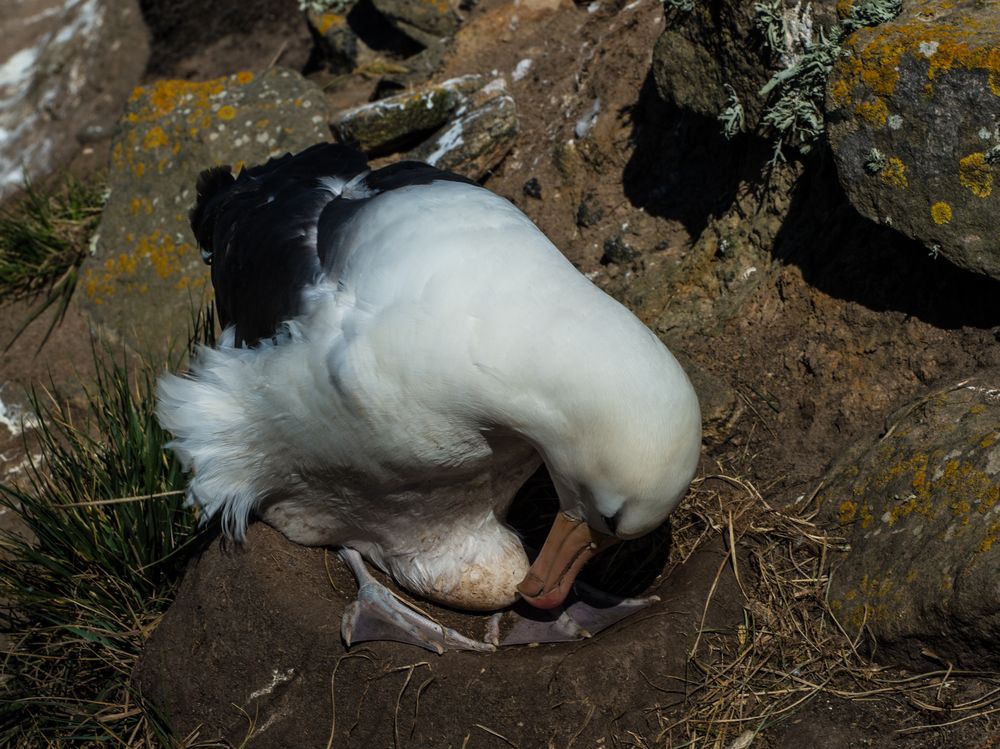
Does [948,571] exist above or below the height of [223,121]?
below

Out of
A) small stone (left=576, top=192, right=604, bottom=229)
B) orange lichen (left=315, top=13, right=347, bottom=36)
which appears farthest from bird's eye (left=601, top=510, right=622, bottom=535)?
orange lichen (left=315, top=13, right=347, bottom=36)

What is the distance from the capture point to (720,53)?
4.89 m

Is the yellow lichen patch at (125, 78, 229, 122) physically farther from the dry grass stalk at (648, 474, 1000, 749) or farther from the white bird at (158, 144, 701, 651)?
the dry grass stalk at (648, 474, 1000, 749)

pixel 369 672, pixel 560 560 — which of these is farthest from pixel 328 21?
pixel 369 672

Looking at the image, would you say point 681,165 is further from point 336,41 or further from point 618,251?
point 336,41

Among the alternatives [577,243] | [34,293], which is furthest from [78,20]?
[577,243]

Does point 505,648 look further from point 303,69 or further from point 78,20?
point 78,20

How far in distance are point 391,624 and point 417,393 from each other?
3.74 ft

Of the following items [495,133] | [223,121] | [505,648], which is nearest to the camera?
[505,648]

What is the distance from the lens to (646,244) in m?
5.57

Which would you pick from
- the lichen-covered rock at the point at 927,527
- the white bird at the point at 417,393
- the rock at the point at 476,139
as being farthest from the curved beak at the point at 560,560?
the rock at the point at 476,139

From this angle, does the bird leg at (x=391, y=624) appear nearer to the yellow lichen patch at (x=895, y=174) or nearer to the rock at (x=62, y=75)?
the yellow lichen patch at (x=895, y=174)

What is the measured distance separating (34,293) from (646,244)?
4327 mm

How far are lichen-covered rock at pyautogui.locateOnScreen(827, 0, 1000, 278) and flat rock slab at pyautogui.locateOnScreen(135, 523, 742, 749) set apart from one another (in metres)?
1.56
